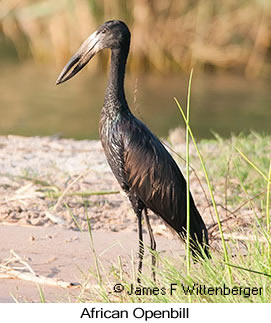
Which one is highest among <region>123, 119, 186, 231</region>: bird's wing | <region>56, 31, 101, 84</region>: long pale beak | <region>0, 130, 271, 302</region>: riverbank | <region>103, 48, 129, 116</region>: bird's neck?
<region>56, 31, 101, 84</region>: long pale beak

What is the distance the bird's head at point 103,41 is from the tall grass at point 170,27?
8.32 m

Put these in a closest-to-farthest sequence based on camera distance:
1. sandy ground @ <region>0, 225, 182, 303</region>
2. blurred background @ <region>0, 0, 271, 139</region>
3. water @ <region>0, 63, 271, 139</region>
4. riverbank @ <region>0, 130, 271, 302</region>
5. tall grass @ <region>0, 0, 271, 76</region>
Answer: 1. sandy ground @ <region>0, 225, 182, 303</region>
2. riverbank @ <region>0, 130, 271, 302</region>
3. water @ <region>0, 63, 271, 139</region>
4. blurred background @ <region>0, 0, 271, 139</region>
5. tall grass @ <region>0, 0, 271, 76</region>

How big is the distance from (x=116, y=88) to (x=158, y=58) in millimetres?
9469

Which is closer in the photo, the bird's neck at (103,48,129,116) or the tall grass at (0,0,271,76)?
the bird's neck at (103,48,129,116)

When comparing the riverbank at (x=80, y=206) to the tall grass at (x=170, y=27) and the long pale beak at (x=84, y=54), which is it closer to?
the long pale beak at (x=84, y=54)

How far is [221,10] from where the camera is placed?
12758 mm

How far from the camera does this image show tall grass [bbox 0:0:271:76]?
494 inches

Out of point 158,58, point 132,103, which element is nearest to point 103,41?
point 132,103

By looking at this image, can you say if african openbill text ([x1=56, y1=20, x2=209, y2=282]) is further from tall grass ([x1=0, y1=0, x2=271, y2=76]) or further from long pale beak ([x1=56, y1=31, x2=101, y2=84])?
tall grass ([x1=0, y1=0, x2=271, y2=76])

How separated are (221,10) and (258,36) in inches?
32.0

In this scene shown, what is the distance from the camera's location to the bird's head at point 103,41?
12.8 feet

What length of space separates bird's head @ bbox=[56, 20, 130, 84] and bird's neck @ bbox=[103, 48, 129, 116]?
5 centimetres

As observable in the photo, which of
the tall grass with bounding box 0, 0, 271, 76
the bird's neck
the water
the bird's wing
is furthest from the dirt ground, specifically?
the tall grass with bounding box 0, 0, 271, 76

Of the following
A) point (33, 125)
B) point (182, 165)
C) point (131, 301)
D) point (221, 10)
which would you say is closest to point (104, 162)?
point (182, 165)
